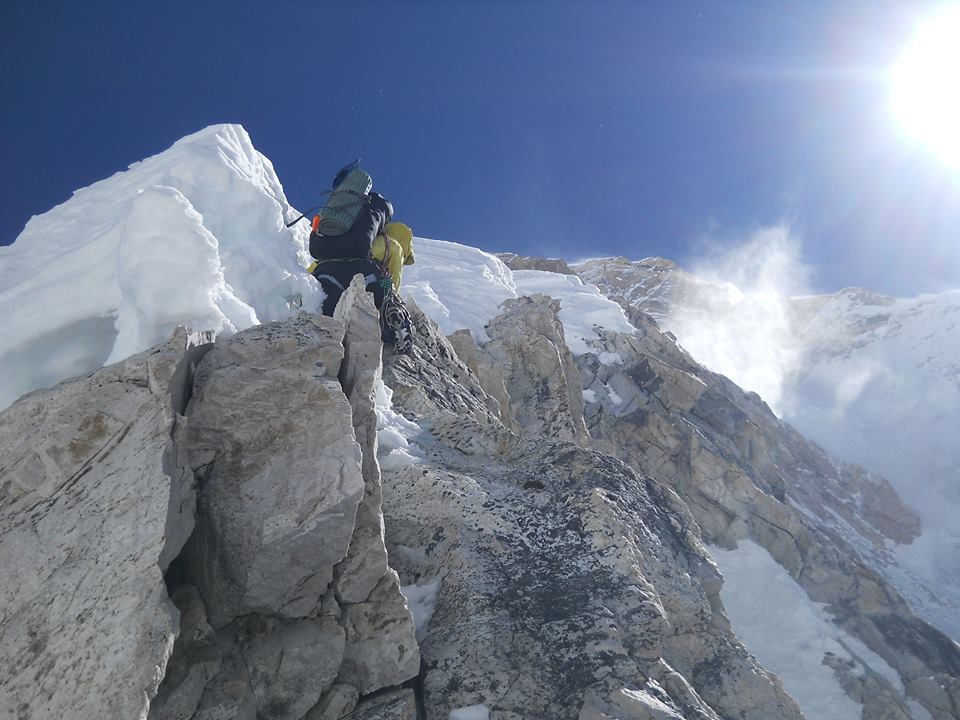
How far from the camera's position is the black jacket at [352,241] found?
29.0 feet

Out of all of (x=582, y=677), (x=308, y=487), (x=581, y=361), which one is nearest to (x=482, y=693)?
(x=582, y=677)

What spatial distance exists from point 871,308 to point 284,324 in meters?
170

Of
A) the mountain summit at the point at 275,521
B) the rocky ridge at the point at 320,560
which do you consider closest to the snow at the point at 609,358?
the mountain summit at the point at 275,521

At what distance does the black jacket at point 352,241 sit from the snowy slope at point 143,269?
696 millimetres

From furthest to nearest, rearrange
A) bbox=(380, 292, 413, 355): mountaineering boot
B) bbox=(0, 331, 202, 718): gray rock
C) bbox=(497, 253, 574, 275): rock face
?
bbox=(497, 253, 574, 275): rock face → bbox=(380, 292, 413, 355): mountaineering boot → bbox=(0, 331, 202, 718): gray rock

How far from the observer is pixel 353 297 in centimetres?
699

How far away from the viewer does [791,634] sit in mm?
26359

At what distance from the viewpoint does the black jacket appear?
885 cm

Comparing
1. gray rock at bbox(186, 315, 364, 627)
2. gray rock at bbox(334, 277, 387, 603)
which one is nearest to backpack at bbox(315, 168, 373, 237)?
gray rock at bbox(334, 277, 387, 603)

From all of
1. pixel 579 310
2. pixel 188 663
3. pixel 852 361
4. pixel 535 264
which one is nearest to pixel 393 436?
pixel 188 663

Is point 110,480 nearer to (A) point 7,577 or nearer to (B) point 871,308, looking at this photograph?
(A) point 7,577

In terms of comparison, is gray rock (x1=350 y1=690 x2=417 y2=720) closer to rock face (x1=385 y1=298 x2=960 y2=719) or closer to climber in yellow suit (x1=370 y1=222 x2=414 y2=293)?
rock face (x1=385 y1=298 x2=960 y2=719)

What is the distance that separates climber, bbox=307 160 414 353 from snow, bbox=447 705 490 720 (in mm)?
4996

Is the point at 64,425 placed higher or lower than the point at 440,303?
lower
